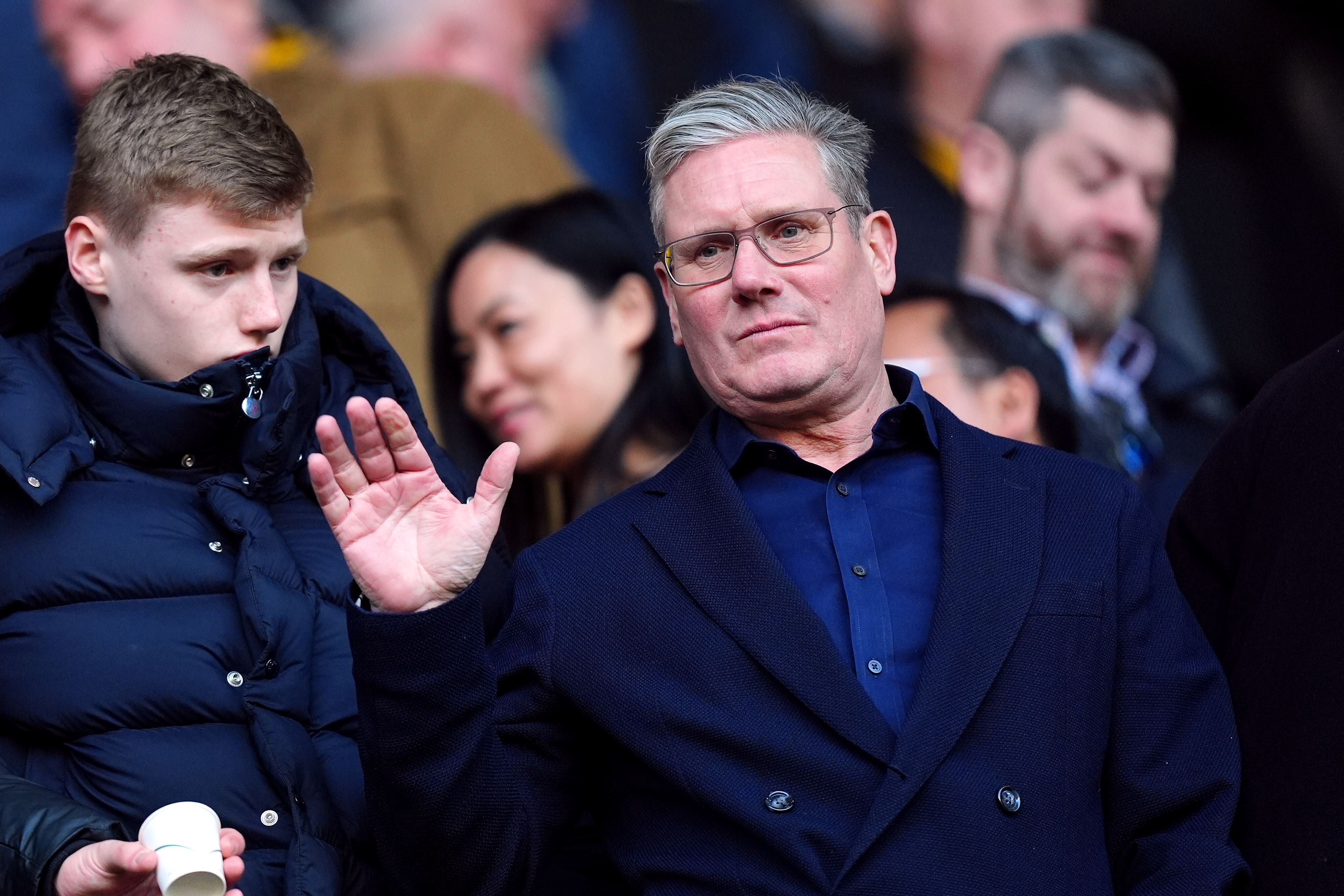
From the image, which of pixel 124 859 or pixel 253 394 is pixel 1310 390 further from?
pixel 124 859

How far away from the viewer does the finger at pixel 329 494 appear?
2.08m

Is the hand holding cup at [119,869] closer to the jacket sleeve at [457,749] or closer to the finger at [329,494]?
the jacket sleeve at [457,749]

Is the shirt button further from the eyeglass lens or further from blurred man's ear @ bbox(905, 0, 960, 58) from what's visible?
blurred man's ear @ bbox(905, 0, 960, 58)

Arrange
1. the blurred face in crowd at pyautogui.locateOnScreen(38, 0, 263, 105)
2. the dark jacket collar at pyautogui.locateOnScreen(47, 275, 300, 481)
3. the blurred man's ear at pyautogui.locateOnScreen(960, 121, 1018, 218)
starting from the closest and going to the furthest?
the dark jacket collar at pyautogui.locateOnScreen(47, 275, 300, 481)
the blurred face in crowd at pyautogui.locateOnScreen(38, 0, 263, 105)
the blurred man's ear at pyautogui.locateOnScreen(960, 121, 1018, 218)

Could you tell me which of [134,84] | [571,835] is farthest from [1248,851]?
[134,84]

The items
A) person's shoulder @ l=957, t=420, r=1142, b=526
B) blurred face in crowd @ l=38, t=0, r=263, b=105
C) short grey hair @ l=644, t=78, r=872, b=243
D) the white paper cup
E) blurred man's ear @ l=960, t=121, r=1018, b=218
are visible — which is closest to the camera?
the white paper cup

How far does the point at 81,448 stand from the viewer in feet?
7.55

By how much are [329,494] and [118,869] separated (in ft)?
1.72

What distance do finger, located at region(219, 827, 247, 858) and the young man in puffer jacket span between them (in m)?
0.18

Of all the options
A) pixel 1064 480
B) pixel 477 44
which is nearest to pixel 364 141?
pixel 477 44

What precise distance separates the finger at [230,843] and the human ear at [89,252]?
2.83ft

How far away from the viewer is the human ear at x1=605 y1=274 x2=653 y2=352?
3.98 meters

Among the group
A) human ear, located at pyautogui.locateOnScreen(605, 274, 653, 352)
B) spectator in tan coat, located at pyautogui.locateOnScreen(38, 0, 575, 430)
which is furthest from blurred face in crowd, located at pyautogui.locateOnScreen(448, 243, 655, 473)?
spectator in tan coat, located at pyautogui.locateOnScreen(38, 0, 575, 430)

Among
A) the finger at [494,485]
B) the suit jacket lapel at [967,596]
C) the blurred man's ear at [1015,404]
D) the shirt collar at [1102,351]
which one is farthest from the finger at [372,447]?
the shirt collar at [1102,351]
